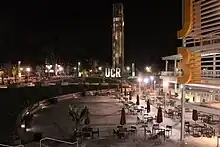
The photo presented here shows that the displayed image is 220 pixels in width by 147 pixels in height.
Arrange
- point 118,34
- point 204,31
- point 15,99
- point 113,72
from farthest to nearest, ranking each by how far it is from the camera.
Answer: point 113,72
point 118,34
point 15,99
point 204,31

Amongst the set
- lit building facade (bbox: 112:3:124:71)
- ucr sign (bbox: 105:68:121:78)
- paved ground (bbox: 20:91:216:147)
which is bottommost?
paved ground (bbox: 20:91:216:147)

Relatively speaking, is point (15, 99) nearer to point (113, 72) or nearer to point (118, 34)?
point (113, 72)

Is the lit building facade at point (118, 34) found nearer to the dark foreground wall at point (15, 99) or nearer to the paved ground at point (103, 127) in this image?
the dark foreground wall at point (15, 99)

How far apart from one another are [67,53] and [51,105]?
82280mm

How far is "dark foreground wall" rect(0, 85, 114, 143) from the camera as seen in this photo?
22531mm

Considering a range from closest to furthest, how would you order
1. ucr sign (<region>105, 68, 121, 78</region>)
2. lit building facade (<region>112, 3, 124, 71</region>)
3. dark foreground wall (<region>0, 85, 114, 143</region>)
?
dark foreground wall (<region>0, 85, 114, 143</region>) → ucr sign (<region>105, 68, 121, 78</region>) → lit building facade (<region>112, 3, 124, 71</region>)

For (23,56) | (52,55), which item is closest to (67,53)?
(52,55)

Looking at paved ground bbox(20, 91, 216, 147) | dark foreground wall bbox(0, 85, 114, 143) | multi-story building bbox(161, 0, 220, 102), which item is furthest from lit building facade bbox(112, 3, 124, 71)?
multi-story building bbox(161, 0, 220, 102)

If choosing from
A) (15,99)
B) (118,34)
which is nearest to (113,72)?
(118,34)

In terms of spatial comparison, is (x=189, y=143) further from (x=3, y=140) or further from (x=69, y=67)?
(x=69, y=67)

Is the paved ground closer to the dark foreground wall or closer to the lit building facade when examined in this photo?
the dark foreground wall

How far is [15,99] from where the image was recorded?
39.9m

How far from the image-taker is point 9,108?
33.2 metres

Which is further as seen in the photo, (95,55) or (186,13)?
(95,55)
